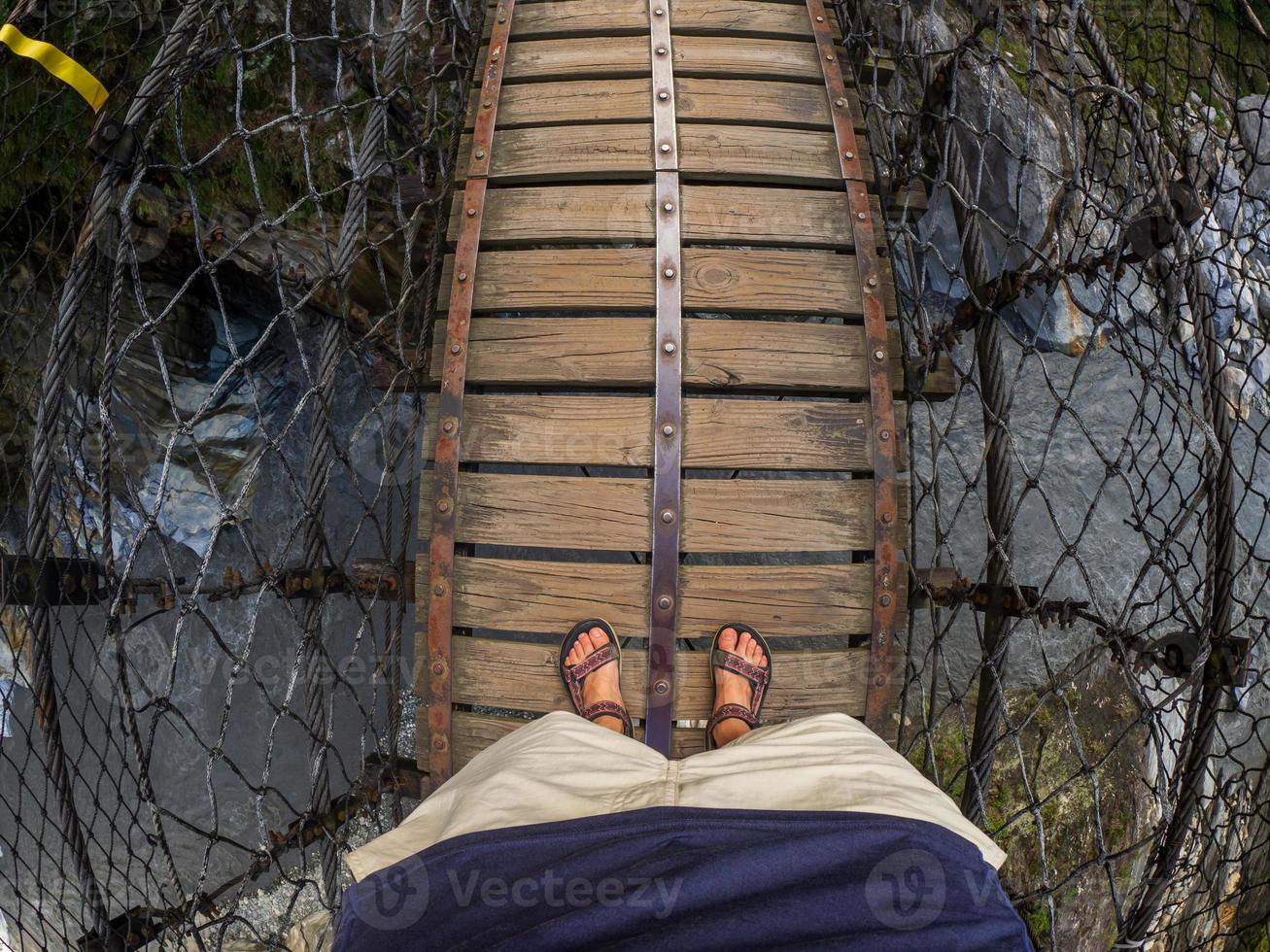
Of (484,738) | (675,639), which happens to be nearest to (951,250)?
(675,639)

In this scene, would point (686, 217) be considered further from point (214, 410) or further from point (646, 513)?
point (214, 410)

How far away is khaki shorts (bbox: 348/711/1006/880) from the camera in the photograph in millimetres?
1161

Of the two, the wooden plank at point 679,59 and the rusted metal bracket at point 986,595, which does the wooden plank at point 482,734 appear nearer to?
the rusted metal bracket at point 986,595

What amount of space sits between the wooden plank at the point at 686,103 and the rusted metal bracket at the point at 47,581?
159 centimetres

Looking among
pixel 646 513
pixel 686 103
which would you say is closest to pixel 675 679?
pixel 646 513

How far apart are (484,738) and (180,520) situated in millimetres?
3215

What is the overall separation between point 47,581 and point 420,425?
5.24ft

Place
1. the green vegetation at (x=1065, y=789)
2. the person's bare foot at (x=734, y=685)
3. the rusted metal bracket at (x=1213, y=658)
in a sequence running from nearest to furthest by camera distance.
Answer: the rusted metal bracket at (x=1213, y=658) < the person's bare foot at (x=734, y=685) < the green vegetation at (x=1065, y=789)

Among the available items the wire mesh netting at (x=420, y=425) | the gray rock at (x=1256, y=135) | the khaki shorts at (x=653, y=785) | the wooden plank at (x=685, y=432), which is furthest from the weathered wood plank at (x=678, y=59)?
the gray rock at (x=1256, y=135)

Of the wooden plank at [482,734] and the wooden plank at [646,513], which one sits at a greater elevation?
the wooden plank at [646,513]

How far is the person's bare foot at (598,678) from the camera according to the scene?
169 cm

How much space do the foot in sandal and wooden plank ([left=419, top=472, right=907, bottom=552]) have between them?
0.23m

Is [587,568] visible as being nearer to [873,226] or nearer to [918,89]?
[873,226]

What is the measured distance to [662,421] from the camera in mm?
1778
